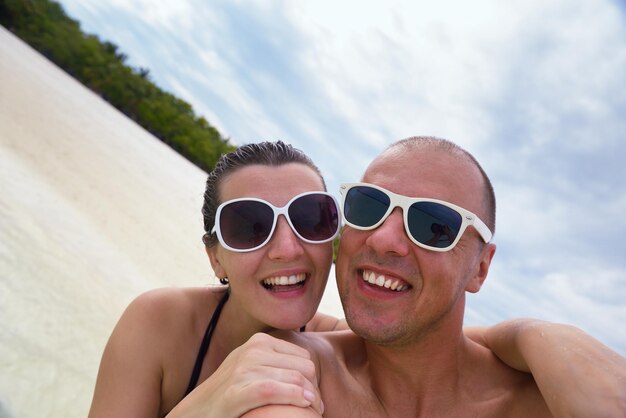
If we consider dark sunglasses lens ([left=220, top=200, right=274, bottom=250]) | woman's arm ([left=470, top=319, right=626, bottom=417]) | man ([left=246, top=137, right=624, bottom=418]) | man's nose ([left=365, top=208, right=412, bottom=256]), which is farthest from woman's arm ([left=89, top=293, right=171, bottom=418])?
woman's arm ([left=470, top=319, right=626, bottom=417])

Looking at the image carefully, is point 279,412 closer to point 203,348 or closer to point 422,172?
point 422,172

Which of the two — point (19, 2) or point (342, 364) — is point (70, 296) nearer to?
point (342, 364)

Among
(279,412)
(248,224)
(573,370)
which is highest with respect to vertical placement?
(573,370)

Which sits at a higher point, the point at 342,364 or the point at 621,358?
the point at 621,358

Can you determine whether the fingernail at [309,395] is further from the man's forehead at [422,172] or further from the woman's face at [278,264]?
the man's forehead at [422,172]

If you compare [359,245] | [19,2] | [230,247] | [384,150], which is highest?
[19,2]

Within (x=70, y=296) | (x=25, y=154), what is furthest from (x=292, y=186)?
(x=25, y=154)

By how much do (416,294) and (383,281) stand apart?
0.17 m

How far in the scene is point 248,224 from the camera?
7.59 feet

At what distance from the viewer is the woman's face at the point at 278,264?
230 cm

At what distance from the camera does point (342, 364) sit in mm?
2367

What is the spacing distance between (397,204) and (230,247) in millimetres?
795

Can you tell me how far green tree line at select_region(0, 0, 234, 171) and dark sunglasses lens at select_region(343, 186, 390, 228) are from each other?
5300cm

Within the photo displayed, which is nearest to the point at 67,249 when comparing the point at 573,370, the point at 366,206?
the point at 366,206
